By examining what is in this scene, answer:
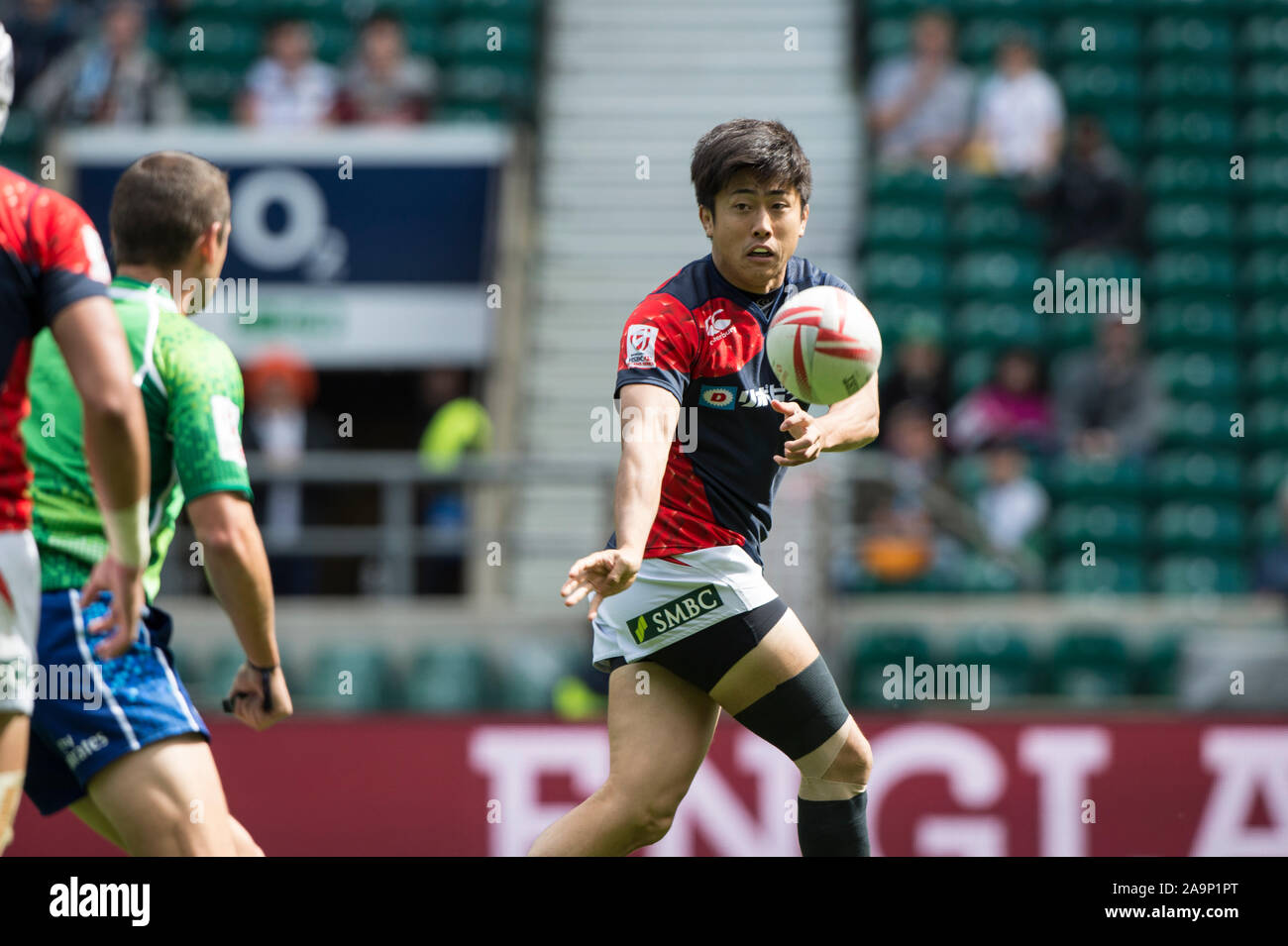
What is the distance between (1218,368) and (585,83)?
233 inches

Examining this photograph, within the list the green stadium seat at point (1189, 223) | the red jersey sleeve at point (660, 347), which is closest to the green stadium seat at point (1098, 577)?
the green stadium seat at point (1189, 223)

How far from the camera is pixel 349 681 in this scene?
9.16 metres

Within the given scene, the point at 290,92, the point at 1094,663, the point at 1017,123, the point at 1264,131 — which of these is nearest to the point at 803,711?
the point at 1094,663

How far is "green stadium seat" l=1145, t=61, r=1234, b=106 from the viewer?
1319 centimetres

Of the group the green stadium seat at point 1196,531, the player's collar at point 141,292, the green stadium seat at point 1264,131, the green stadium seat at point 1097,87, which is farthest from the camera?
the green stadium seat at point 1097,87

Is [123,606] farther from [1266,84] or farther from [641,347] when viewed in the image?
[1266,84]

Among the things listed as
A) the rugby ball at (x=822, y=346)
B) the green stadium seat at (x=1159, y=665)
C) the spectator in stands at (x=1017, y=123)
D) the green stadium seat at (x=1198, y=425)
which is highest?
the spectator in stands at (x=1017, y=123)

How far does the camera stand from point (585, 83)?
1413cm

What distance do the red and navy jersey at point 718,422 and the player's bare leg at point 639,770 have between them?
0.37 m

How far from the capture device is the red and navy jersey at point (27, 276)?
3.20 meters

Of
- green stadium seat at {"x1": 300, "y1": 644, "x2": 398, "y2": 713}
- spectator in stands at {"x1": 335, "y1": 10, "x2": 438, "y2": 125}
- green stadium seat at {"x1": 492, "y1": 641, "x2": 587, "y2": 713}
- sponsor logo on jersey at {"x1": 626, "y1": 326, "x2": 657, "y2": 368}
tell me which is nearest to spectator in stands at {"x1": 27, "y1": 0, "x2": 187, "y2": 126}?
spectator in stands at {"x1": 335, "y1": 10, "x2": 438, "y2": 125}

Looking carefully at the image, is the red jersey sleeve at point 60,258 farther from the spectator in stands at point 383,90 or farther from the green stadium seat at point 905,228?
the green stadium seat at point 905,228

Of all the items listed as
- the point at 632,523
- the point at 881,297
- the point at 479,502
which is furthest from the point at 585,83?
the point at 632,523

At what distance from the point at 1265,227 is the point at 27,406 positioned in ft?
35.7
